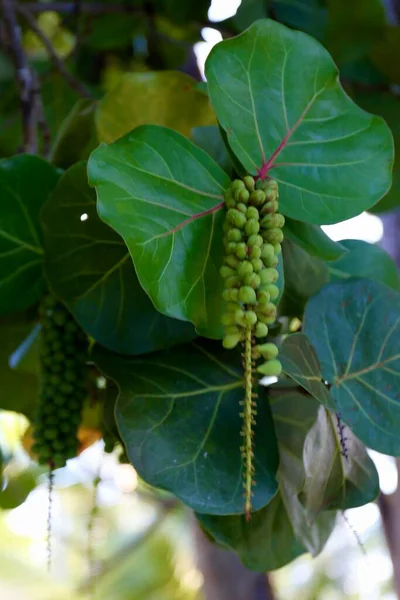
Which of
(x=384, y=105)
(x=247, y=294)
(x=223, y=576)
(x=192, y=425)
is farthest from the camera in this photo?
(x=223, y=576)

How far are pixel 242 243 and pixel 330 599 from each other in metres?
2.41

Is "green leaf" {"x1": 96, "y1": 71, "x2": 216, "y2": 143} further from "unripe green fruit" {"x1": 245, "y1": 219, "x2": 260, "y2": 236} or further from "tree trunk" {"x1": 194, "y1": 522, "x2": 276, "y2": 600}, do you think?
"tree trunk" {"x1": 194, "y1": 522, "x2": 276, "y2": 600}

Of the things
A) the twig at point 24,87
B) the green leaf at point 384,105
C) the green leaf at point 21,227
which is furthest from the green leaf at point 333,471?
the green leaf at point 384,105

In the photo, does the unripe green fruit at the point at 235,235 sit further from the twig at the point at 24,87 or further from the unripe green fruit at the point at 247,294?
the twig at the point at 24,87

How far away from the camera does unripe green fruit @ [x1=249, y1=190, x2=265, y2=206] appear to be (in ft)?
1.03

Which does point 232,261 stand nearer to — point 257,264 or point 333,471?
point 257,264

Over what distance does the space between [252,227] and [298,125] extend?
0.32 feet

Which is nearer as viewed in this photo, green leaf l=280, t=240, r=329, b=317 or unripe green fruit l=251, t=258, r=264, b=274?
unripe green fruit l=251, t=258, r=264, b=274

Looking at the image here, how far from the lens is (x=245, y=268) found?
0.29 m

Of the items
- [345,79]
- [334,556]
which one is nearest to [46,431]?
[345,79]

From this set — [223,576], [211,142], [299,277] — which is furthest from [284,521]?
[223,576]

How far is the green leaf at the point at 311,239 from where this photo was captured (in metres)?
0.38

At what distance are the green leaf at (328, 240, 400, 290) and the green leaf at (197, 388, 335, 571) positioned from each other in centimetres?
14

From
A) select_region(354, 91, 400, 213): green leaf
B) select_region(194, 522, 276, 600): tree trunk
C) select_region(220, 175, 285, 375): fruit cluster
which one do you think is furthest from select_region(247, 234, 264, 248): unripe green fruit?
select_region(194, 522, 276, 600): tree trunk
